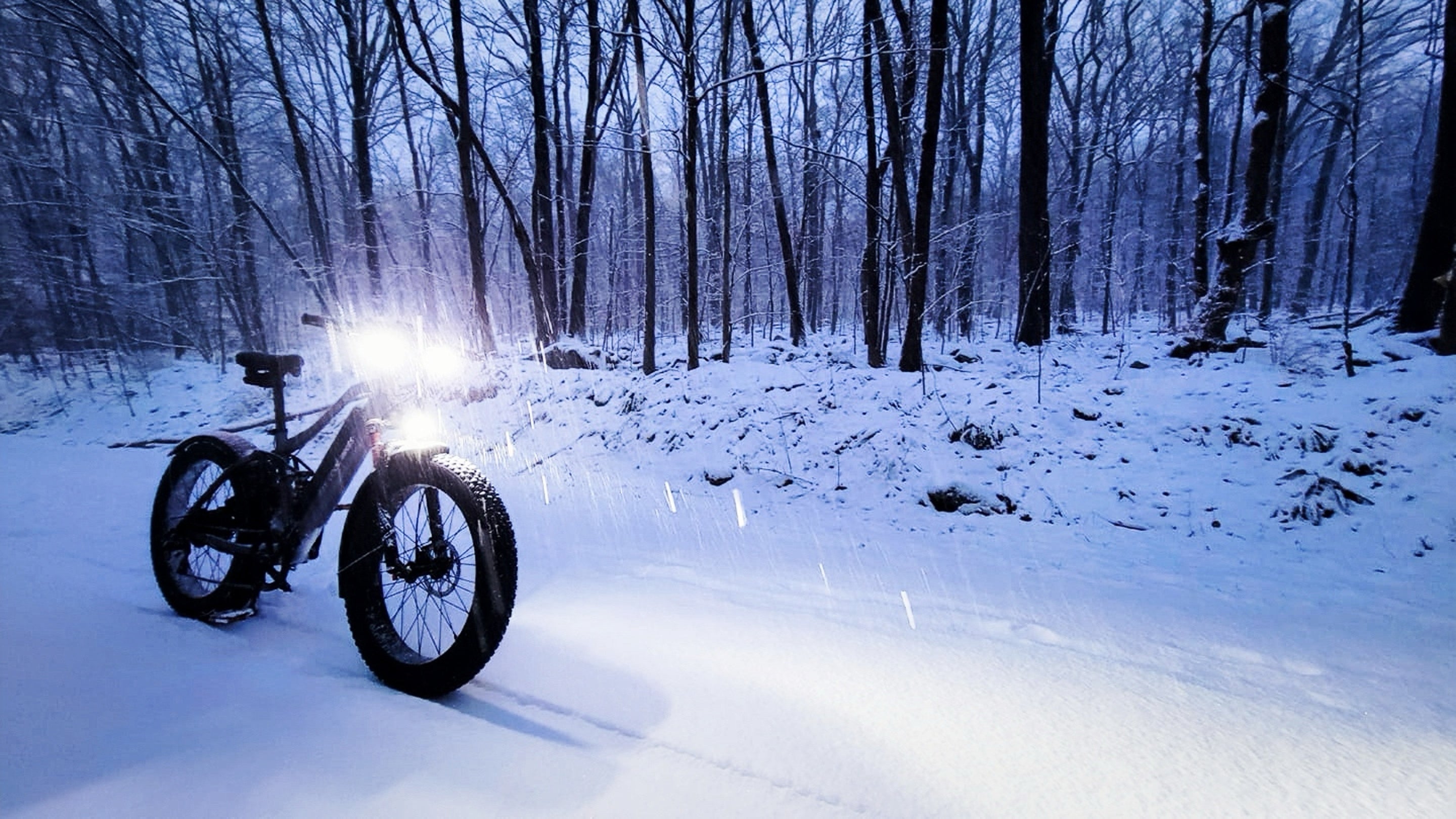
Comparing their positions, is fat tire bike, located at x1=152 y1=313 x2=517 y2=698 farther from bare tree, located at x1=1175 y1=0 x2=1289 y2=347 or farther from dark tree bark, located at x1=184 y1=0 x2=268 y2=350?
dark tree bark, located at x1=184 y1=0 x2=268 y2=350

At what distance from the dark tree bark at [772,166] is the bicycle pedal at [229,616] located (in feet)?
33.1

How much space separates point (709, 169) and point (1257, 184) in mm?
13928

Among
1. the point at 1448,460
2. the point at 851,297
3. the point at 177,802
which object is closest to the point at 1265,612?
the point at 1448,460

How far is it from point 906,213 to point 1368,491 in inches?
A: 242

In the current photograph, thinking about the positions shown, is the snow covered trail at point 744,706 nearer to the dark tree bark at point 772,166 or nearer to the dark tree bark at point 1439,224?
the dark tree bark at point 1439,224

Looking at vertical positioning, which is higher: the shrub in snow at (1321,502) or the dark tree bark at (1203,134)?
the dark tree bark at (1203,134)

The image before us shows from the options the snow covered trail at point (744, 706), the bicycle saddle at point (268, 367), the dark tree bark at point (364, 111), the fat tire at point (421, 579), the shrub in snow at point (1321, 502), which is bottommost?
the shrub in snow at point (1321, 502)

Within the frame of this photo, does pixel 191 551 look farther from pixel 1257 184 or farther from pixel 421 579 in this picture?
pixel 1257 184

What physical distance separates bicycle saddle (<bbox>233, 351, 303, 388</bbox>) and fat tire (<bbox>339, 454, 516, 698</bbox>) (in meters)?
1.03

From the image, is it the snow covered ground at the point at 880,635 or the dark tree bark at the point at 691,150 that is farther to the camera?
the dark tree bark at the point at 691,150

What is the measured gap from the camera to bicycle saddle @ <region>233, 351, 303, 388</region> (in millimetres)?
2479

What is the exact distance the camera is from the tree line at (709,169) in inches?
335

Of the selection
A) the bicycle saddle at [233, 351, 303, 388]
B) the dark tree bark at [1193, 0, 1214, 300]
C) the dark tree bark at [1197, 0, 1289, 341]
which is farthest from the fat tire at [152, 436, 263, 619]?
the dark tree bark at [1193, 0, 1214, 300]

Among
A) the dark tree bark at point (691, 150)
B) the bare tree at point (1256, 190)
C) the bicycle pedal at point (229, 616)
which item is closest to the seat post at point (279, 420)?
the bicycle pedal at point (229, 616)
